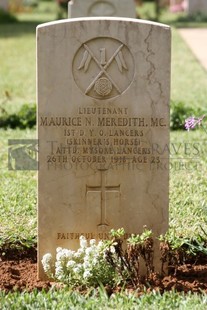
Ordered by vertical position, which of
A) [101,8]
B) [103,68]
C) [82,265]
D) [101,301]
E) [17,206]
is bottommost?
[101,301]

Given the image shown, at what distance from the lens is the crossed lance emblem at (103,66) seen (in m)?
5.07

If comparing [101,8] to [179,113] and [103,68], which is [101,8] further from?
[103,68]

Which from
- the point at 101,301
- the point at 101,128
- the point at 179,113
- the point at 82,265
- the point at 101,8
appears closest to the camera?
the point at 101,301

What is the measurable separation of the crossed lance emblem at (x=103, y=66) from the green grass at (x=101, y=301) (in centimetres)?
116

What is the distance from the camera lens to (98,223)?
5.29m

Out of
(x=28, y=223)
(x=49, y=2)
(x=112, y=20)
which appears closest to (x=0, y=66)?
(x=28, y=223)

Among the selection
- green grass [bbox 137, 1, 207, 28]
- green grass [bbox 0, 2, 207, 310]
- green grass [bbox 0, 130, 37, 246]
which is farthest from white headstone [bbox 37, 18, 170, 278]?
green grass [bbox 137, 1, 207, 28]

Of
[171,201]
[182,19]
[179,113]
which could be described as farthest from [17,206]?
[182,19]

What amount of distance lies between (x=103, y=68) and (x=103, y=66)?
1 centimetres

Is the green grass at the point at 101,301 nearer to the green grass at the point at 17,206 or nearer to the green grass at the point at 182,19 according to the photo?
the green grass at the point at 17,206

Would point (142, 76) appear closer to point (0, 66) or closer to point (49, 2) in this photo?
point (0, 66)

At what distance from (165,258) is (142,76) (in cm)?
105

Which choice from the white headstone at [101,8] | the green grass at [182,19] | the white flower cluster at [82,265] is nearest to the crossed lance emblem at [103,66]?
the white flower cluster at [82,265]

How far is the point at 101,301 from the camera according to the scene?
15.1 feet
